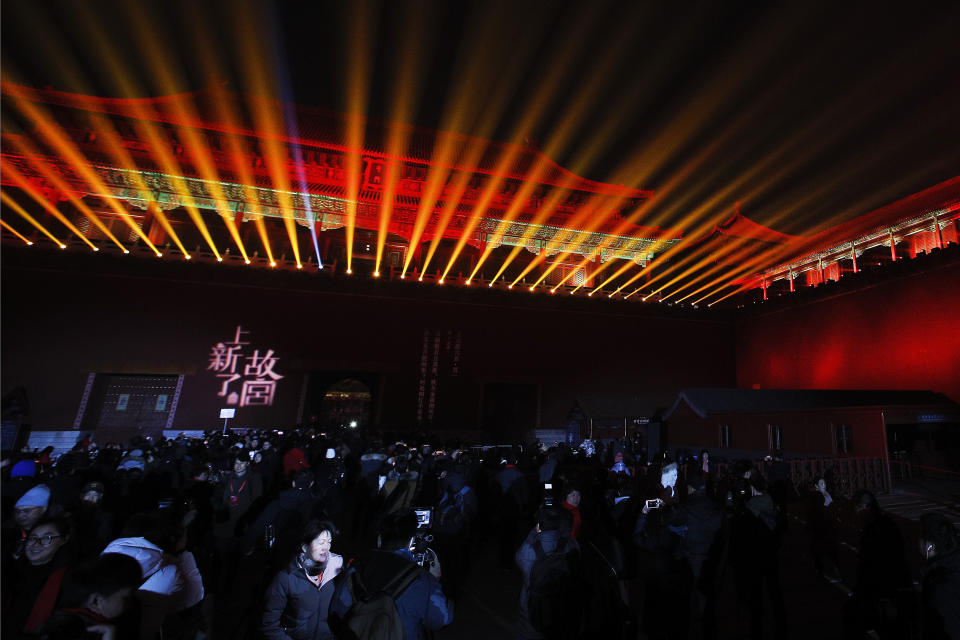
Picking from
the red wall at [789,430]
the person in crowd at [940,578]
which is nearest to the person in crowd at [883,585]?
the person in crowd at [940,578]

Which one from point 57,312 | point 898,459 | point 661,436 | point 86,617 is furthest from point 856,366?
point 57,312

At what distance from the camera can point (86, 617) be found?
4.43ft

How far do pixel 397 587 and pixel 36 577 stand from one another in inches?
81.3

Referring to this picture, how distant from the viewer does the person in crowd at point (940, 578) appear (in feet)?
7.77

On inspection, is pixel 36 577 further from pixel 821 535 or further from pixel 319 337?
pixel 319 337

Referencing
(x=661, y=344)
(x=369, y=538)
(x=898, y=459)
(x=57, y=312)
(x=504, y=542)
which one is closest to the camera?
(x=504, y=542)

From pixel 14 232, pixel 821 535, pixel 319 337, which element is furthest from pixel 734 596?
pixel 14 232

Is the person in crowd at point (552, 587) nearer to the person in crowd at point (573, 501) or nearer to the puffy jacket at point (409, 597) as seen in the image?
the puffy jacket at point (409, 597)

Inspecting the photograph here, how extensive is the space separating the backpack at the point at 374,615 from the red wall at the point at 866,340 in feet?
61.1

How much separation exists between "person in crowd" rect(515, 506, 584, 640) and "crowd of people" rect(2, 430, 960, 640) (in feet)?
0.04

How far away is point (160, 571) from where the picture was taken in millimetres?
2107

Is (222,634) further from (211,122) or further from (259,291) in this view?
(211,122)

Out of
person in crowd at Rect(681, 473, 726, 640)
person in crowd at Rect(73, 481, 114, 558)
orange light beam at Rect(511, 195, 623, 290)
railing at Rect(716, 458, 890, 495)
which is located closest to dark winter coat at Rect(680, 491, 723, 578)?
person in crowd at Rect(681, 473, 726, 640)

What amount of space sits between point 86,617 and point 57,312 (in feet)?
63.4
